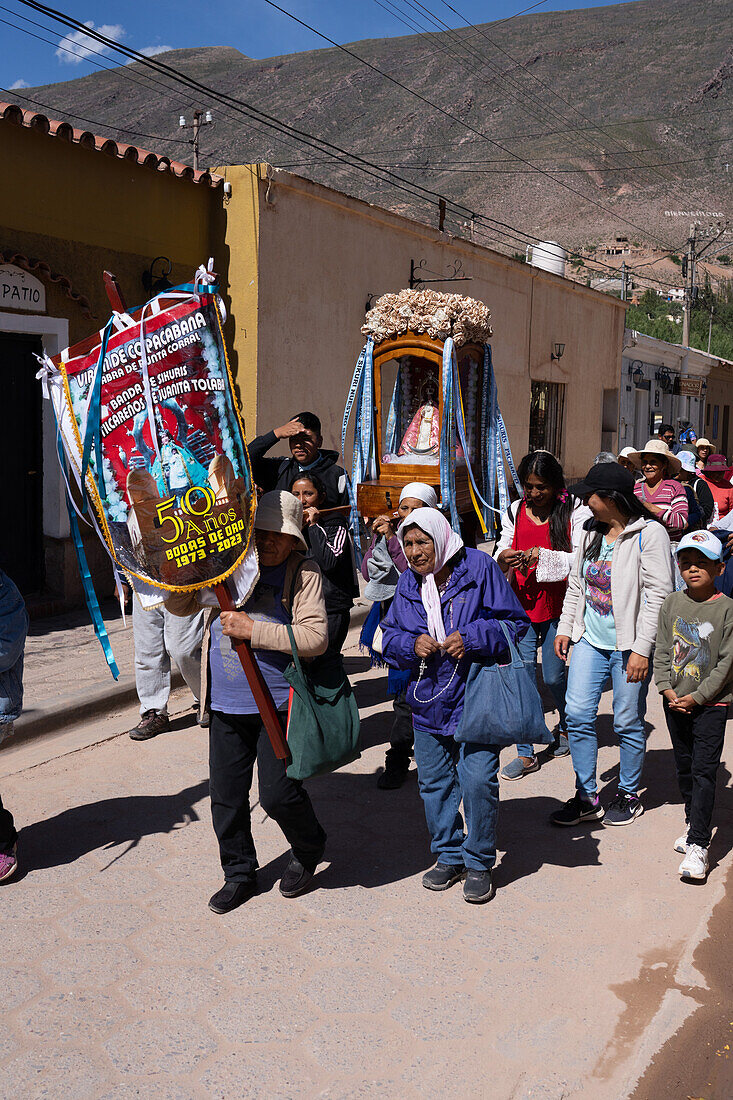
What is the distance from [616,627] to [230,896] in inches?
84.5

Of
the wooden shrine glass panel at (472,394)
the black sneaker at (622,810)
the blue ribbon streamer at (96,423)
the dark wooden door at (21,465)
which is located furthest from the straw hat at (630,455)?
the blue ribbon streamer at (96,423)

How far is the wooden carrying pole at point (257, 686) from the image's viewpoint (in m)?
3.66

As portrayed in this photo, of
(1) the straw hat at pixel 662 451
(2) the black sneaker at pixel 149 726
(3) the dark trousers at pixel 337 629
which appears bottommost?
(2) the black sneaker at pixel 149 726

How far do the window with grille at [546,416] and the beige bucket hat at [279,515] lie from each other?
16.5m

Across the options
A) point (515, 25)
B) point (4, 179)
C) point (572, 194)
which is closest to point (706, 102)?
point (572, 194)

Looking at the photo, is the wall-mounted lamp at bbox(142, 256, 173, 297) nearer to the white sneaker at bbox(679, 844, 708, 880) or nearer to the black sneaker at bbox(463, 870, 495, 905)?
the black sneaker at bbox(463, 870, 495, 905)

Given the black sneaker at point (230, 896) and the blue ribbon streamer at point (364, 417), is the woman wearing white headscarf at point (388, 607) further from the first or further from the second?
the blue ribbon streamer at point (364, 417)

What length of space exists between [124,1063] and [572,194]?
10953cm

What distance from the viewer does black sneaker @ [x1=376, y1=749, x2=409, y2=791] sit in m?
5.30

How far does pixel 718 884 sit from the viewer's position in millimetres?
4234

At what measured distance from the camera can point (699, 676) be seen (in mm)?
4309

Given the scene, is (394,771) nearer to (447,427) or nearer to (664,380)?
(447,427)

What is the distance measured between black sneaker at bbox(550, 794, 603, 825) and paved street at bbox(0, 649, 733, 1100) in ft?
0.26

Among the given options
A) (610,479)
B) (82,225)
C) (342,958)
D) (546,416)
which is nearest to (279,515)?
(342,958)
